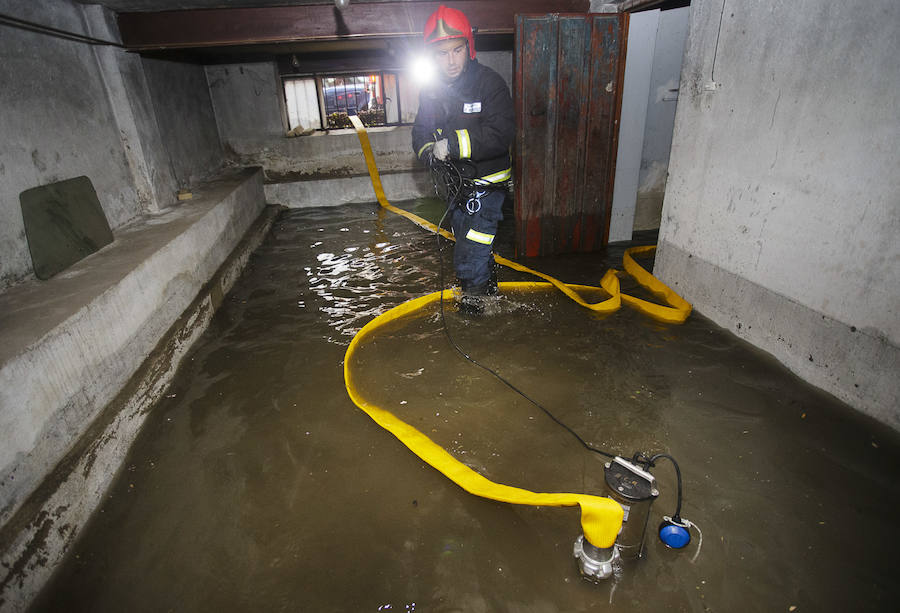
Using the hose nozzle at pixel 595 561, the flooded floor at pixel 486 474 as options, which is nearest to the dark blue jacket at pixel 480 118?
the flooded floor at pixel 486 474

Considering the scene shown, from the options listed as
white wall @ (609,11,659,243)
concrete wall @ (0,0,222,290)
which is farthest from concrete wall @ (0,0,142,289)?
white wall @ (609,11,659,243)

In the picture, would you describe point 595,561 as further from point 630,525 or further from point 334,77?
point 334,77

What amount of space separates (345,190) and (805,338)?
754 centimetres

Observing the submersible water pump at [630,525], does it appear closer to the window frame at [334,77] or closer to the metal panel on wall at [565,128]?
the metal panel on wall at [565,128]

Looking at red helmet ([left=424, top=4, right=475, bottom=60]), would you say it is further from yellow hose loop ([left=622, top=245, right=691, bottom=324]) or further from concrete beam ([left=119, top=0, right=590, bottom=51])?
yellow hose loop ([left=622, top=245, right=691, bottom=324])

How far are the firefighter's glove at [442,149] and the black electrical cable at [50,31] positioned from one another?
10.3 ft

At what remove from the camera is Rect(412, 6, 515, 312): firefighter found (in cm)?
358

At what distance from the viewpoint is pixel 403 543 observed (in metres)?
2.05

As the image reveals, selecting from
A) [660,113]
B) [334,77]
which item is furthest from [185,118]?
[660,113]

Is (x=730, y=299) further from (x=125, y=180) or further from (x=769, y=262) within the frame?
(x=125, y=180)

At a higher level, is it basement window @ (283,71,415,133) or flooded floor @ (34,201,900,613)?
basement window @ (283,71,415,133)

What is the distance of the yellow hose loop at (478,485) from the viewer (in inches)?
69.1

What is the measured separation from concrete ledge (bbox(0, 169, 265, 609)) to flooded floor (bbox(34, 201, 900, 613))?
0.17 m

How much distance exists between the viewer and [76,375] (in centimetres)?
244
